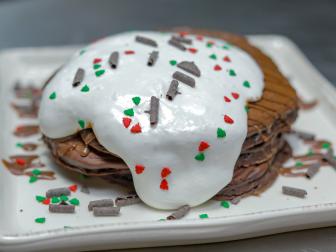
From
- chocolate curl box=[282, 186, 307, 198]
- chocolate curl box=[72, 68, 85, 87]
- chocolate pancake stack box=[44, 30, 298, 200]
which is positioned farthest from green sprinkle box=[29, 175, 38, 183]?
chocolate curl box=[282, 186, 307, 198]

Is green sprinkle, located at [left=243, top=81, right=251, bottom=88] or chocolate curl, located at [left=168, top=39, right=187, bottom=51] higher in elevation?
chocolate curl, located at [left=168, top=39, right=187, bottom=51]

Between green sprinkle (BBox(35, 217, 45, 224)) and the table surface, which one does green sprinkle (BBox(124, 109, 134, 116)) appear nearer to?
green sprinkle (BBox(35, 217, 45, 224))

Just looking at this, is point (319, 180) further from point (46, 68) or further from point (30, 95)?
point (46, 68)

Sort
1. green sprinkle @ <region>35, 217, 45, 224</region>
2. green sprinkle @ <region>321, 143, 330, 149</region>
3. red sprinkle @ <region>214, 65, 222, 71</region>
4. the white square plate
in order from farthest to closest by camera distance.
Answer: green sprinkle @ <region>321, 143, 330, 149</region> < red sprinkle @ <region>214, 65, 222, 71</region> < green sprinkle @ <region>35, 217, 45, 224</region> < the white square plate

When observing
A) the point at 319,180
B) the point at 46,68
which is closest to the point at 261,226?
the point at 319,180

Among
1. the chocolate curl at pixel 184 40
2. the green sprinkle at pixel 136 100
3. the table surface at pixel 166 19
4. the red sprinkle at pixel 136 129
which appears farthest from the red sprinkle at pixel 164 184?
the table surface at pixel 166 19
